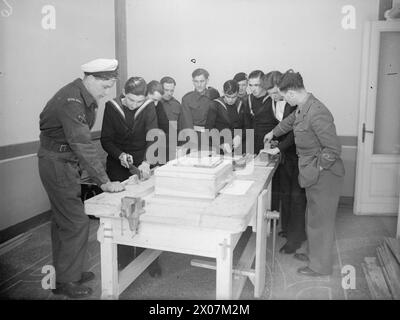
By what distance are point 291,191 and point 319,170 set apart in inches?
27.8

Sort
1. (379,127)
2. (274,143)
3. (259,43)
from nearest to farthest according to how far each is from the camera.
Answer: (274,143), (379,127), (259,43)

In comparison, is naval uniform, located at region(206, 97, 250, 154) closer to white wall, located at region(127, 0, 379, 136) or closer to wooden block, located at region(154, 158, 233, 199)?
white wall, located at region(127, 0, 379, 136)

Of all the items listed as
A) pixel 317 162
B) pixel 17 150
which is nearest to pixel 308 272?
pixel 317 162

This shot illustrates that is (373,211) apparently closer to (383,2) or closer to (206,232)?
(383,2)

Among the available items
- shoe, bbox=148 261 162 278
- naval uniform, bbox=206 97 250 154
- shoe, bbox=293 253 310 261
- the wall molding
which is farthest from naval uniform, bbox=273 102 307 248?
the wall molding

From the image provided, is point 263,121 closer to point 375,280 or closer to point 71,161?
point 375,280

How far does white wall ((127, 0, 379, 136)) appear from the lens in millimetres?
4453

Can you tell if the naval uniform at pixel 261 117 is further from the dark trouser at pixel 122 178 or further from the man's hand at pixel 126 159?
the man's hand at pixel 126 159

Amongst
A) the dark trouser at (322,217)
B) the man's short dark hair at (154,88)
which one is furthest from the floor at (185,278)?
the man's short dark hair at (154,88)

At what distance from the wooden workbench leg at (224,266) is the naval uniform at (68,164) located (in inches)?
34.1

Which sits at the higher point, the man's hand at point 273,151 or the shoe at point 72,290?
the man's hand at point 273,151

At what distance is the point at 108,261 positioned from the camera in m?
2.06

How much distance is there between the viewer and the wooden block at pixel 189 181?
206cm

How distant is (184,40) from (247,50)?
805 mm
